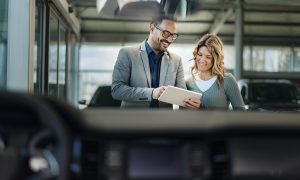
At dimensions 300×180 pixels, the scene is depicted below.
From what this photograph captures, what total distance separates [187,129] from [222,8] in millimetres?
16220

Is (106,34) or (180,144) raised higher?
(106,34)

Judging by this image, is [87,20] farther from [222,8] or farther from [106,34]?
[222,8]

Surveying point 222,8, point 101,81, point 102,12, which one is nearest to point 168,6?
point 102,12

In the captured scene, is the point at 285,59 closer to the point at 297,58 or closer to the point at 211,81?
the point at 297,58

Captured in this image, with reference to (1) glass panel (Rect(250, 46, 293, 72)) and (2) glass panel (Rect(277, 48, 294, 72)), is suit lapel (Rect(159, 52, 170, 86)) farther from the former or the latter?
(2) glass panel (Rect(277, 48, 294, 72))

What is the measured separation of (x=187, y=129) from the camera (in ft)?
4.89

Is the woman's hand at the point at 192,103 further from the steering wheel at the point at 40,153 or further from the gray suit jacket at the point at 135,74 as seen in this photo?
the steering wheel at the point at 40,153

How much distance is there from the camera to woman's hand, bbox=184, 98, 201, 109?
3.43 metres

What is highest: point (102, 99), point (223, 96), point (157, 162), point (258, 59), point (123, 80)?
point (258, 59)

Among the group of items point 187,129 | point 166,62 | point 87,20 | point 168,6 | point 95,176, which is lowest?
point 95,176

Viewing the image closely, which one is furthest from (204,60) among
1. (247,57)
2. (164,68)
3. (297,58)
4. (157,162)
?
(297,58)

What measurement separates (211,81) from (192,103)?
0.96 ft

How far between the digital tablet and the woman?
0.04 meters

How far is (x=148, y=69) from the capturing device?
3672 millimetres
